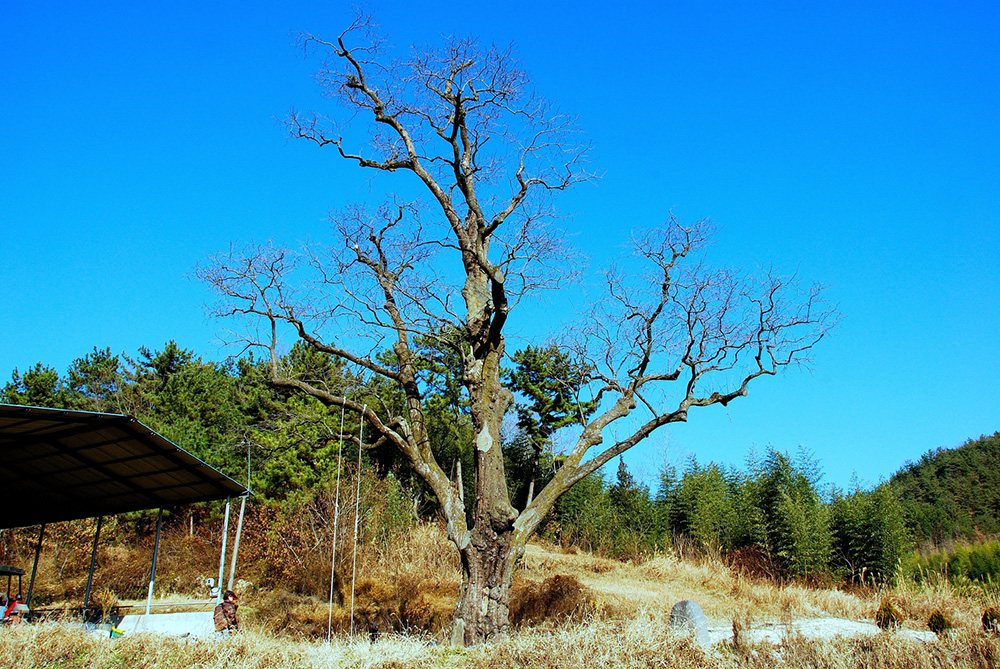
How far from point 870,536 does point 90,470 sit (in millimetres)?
17285

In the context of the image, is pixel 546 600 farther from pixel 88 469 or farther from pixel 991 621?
pixel 88 469

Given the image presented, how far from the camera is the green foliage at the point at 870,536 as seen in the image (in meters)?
17.5

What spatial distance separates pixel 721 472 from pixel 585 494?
4.82 meters

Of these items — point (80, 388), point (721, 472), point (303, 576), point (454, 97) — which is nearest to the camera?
point (454, 97)

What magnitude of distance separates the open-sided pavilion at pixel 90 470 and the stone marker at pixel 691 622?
7490 mm

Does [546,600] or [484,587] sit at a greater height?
[484,587]

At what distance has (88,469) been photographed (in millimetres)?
13438

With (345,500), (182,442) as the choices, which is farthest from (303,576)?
(182,442)

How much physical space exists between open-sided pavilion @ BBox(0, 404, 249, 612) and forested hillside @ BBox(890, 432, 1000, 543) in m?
20.8

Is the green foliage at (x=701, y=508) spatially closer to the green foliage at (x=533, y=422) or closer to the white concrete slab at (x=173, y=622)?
the green foliage at (x=533, y=422)

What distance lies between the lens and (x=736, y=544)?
67.9 feet

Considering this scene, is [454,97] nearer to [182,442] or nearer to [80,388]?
[182,442]

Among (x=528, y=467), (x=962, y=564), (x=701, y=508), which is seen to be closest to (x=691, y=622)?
(x=962, y=564)

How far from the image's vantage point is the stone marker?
780 cm
